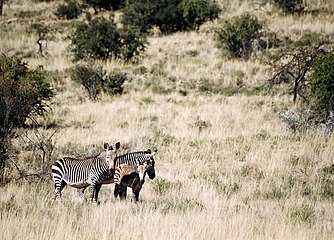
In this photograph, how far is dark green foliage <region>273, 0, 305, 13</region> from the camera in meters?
31.8

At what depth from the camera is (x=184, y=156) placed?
1166cm

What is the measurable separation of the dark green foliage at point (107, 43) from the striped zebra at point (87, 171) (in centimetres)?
1867

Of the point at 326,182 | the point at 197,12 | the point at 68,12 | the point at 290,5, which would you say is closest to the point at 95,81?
the point at 326,182

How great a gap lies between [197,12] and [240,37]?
7.24 meters

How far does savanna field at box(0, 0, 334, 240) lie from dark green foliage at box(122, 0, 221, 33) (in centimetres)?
548

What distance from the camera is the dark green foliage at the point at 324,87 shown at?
15.1 metres

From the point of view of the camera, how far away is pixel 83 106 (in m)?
18.2

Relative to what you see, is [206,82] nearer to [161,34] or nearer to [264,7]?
[161,34]

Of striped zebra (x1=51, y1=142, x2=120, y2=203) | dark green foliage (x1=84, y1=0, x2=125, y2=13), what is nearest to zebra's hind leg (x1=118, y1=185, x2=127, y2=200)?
striped zebra (x1=51, y1=142, x2=120, y2=203)

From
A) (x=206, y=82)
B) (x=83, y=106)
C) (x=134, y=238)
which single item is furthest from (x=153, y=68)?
(x=134, y=238)

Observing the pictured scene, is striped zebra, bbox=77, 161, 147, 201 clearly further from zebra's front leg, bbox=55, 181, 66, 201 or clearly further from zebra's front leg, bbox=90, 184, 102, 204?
zebra's front leg, bbox=55, 181, 66, 201

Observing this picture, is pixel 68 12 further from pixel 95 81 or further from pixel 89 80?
pixel 89 80

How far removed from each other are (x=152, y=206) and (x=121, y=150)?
4583 mm

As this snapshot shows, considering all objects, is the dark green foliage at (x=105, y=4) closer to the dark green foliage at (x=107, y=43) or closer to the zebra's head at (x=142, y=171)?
the dark green foliage at (x=107, y=43)
